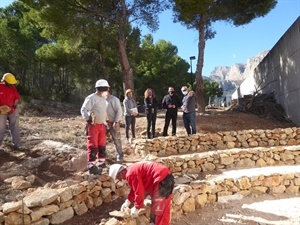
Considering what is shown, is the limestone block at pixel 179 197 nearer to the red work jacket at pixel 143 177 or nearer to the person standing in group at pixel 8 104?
the red work jacket at pixel 143 177

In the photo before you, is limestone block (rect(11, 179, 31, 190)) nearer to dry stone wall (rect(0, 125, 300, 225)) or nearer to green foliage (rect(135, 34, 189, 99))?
dry stone wall (rect(0, 125, 300, 225))

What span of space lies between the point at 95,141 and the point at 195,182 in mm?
2029

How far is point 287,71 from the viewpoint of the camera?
11.4 meters

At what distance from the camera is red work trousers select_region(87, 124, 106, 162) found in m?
4.71

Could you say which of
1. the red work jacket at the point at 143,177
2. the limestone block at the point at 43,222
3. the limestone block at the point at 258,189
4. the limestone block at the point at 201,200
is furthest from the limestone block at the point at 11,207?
the limestone block at the point at 258,189

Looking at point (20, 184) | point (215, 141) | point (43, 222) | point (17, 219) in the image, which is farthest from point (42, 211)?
point (215, 141)

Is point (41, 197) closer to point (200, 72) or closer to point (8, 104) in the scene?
point (8, 104)

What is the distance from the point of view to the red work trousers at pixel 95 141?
4.71 meters

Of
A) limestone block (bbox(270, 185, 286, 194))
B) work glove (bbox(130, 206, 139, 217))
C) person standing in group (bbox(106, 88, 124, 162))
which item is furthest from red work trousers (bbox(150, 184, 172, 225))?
limestone block (bbox(270, 185, 286, 194))

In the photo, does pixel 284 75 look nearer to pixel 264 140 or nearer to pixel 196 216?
pixel 264 140

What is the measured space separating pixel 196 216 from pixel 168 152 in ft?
9.76

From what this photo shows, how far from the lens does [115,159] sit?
20.3 ft

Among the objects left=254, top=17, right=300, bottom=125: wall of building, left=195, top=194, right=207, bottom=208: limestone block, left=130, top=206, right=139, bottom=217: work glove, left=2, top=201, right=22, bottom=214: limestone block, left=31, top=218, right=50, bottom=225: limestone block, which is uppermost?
left=254, top=17, right=300, bottom=125: wall of building

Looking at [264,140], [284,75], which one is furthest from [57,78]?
[264,140]
